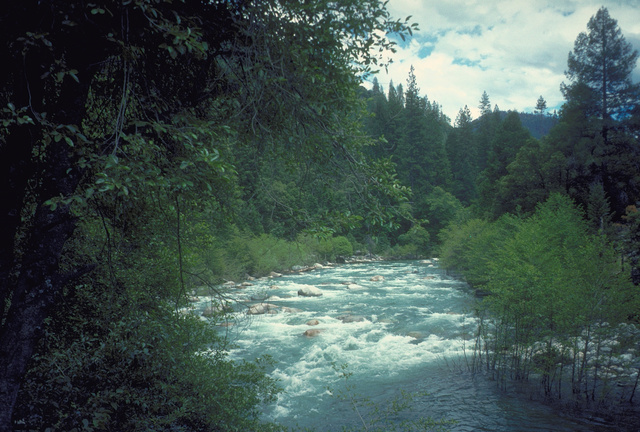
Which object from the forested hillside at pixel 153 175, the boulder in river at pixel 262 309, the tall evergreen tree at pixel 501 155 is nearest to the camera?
the forested hillside at pixel 153 175

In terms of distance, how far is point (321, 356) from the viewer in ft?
41.6

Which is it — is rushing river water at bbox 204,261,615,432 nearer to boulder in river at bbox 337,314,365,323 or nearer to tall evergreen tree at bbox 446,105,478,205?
boulder in river at bbox 337,314,365,323

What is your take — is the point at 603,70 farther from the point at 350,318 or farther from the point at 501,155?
the point at 350,318

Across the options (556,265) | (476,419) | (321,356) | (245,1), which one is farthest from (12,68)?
(556,265)

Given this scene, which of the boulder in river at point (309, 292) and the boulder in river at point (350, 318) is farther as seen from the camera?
the boulder in river at point (309, 292)

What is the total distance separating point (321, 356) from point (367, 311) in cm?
618

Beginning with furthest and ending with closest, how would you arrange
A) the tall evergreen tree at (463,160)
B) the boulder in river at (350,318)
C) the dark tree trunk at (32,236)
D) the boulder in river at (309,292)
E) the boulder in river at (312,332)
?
1. the tall evergreen tree at (463,160)
2. the boulder in river at (309,292)
3. the boulder in river at (350,318)
4. the boulder in river at (312,332)
5. the dark tree trunk at (32,236)

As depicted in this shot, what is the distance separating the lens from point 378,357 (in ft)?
42.0

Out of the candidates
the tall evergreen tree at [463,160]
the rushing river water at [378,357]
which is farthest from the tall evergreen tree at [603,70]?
the tall evergreen tree at [463,160]

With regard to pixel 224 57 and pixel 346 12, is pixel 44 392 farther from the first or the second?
pixel 346 12

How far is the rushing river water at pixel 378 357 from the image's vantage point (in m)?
8.97

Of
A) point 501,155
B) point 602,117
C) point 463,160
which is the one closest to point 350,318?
point 602,117

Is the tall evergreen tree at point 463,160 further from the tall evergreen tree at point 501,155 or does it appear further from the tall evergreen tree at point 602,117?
the tall evergreen tree at point 602,117

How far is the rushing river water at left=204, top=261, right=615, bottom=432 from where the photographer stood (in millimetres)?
8967
